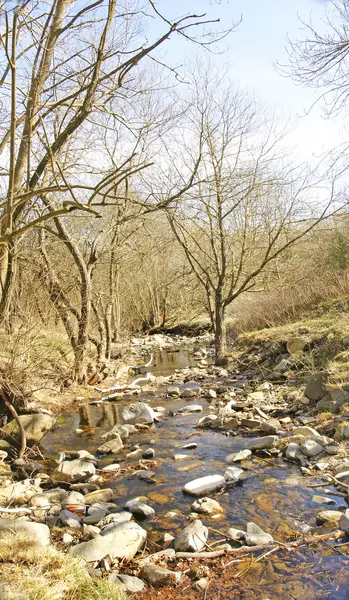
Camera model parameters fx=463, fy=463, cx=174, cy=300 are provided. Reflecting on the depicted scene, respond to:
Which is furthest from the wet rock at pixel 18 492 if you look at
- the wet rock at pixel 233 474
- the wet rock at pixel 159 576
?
the wet rock at pixel 233 474

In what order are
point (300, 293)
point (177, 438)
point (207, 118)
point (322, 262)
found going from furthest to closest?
point (322, 262) < point (300, 293) < point (207, 118) < point (177, 438)

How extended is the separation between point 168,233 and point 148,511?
1067cm

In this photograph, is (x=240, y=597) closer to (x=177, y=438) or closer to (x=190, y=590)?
(x=190, y=590)

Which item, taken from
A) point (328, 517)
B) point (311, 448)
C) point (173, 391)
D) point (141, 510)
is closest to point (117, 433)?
point (141, 510)

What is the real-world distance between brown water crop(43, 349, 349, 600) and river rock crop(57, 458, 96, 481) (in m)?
0.35

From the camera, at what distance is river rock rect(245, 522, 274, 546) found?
3.73 m

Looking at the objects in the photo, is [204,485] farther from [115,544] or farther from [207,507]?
[115,544]

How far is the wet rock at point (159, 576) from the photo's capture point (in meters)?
3.27

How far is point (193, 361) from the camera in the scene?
14398 millimetres

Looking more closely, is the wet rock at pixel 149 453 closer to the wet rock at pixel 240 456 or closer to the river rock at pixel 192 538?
the wet rock at pixel 240 456

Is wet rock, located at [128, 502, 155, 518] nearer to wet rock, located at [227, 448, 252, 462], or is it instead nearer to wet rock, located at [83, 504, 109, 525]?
wet rock, located at [83, 504, 109, 525]

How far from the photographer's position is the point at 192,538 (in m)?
3.75

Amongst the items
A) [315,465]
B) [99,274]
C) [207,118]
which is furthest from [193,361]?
[315,465]

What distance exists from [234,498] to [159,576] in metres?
1.55
